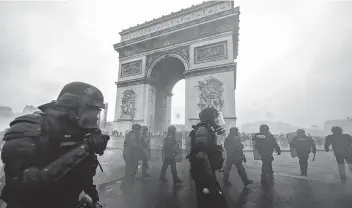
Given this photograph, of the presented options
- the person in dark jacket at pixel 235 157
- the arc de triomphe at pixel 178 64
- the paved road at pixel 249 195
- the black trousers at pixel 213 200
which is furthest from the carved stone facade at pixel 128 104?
the black trousers at pixel 213 200

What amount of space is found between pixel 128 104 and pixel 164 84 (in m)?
4.75

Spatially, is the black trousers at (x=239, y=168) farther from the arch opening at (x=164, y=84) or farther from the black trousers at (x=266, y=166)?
the arch opening at (x=164, y=84)

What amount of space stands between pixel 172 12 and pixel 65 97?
17.3 meters

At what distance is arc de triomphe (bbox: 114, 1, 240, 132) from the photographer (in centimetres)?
1327

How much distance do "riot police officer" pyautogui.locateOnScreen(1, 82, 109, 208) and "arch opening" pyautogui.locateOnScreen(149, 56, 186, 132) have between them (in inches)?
582

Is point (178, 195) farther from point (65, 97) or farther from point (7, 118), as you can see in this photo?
point (7, 118)

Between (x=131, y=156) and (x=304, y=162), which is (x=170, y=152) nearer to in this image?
(x=131, y=156)

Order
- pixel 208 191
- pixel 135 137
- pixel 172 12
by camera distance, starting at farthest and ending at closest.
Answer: pixel 172 12 < pixel 135 137 < pixel 208 191

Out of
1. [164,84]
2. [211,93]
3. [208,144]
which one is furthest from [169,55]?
[208,144]

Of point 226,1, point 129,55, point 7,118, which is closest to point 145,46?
point 129,55

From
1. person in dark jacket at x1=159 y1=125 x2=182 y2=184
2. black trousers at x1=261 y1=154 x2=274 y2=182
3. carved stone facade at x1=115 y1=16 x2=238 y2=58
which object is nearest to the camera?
black trousers at x1=261 y1=154 x2=274 y2=182

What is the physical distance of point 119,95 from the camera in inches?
671

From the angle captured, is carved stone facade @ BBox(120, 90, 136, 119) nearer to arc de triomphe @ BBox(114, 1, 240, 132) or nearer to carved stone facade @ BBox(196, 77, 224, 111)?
arc de triomphe @ BBox(114, 1, 240, 132)

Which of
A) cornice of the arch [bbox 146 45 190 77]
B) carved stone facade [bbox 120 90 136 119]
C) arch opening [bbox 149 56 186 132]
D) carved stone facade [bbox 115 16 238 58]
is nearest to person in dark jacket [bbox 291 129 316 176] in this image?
carved stone facade [bbox 115 16 238 58]
